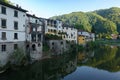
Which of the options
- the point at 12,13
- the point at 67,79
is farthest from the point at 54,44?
the point at 67,79

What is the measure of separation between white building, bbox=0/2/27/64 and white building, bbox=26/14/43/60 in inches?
110

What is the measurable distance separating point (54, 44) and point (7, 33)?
80.2ft

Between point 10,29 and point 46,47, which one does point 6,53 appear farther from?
point 46,47

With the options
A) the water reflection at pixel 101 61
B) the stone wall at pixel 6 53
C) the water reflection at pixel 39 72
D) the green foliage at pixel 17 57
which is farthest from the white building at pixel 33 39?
the water reflection at pixel 101 61

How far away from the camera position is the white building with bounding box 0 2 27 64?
43125 millimetres

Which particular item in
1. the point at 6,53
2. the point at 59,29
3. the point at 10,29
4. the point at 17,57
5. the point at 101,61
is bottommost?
the point at 101,61

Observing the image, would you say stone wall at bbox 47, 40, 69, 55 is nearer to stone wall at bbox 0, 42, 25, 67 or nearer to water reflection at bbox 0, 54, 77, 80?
water reflection at bbox 0, 54, 77, 80

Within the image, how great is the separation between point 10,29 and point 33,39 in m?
11.5

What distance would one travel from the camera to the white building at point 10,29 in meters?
43.1

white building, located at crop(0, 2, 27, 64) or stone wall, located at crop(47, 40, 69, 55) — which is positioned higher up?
white building, located at crop(0, 2, 27, 64)

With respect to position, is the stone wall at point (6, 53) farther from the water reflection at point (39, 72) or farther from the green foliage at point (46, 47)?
the green foliage at point (46, 47)

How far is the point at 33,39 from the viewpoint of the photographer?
56.5m

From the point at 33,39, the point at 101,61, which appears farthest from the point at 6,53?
the point at 101,61

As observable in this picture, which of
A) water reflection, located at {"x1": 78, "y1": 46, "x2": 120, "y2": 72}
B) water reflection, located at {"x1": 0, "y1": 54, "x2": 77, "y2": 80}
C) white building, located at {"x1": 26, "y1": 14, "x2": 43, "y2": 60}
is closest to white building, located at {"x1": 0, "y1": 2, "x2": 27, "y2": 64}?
white building, located at {"x1": 26, "y1": 14, "x2": 43, "y2": 60}
